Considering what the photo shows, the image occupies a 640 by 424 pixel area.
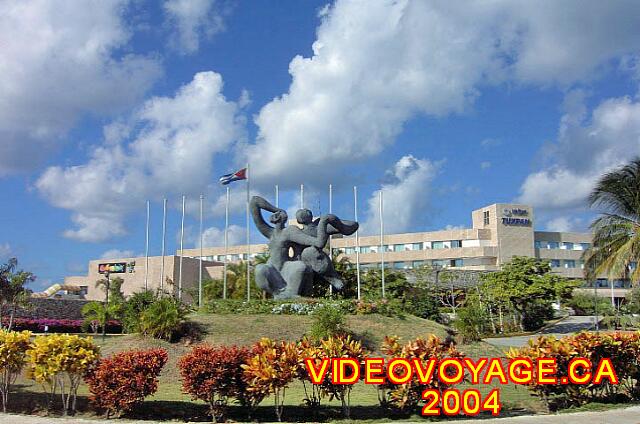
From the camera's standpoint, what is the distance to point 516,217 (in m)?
67.3

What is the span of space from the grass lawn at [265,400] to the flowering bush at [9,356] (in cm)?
36

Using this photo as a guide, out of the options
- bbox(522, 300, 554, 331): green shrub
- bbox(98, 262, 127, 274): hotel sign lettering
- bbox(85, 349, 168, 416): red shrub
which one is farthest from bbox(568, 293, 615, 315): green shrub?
bbox(85, 349, 168, 416): red shrub

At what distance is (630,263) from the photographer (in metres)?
20.6

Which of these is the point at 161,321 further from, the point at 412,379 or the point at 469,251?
the point at 469,251

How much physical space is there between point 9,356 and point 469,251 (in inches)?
2373

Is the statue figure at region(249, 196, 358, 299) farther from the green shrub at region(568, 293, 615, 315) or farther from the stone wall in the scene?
the green shrub at region(568, 293, 615, 315)

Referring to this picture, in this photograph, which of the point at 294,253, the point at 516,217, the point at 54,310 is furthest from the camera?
the point at 516,217

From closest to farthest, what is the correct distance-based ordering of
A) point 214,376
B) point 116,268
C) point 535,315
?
1. point 214,376
2. point 535,315
3. point 116,268

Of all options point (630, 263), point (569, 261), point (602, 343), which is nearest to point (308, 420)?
point (602, 343)

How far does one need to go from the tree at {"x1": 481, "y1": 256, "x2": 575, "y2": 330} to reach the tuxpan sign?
23216mm

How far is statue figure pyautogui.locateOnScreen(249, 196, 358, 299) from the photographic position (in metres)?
21.8

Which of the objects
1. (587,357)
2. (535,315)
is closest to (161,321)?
(587,357)

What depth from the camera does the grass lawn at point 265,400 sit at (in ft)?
33.7

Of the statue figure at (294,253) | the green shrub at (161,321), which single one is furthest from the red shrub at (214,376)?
the statue figure at (294,253)
